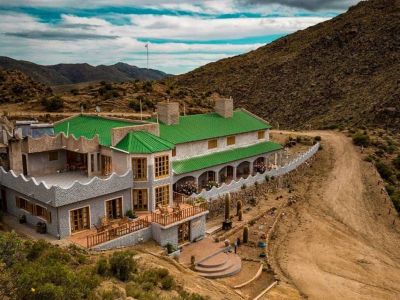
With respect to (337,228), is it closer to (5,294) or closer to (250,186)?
(250,186)

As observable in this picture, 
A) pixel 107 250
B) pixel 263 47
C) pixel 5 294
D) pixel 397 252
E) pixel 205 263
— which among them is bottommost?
pixel 397 252

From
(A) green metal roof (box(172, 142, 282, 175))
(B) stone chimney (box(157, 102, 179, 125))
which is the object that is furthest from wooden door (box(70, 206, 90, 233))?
(B) stone chimney (box(157, 102, 179, 125))

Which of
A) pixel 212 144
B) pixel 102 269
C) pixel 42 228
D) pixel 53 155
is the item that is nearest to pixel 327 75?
pixel 212 144

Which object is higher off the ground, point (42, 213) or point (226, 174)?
A: point (42, 213)

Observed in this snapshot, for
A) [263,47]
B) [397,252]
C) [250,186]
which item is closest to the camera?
[397,252]

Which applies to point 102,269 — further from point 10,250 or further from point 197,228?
point 197,228

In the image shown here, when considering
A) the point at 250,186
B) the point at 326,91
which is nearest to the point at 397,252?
the point at 250,186

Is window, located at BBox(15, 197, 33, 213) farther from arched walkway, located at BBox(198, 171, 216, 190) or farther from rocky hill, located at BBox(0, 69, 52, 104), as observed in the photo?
rocky hill, located at BBox(0, 69, 52, 104)
